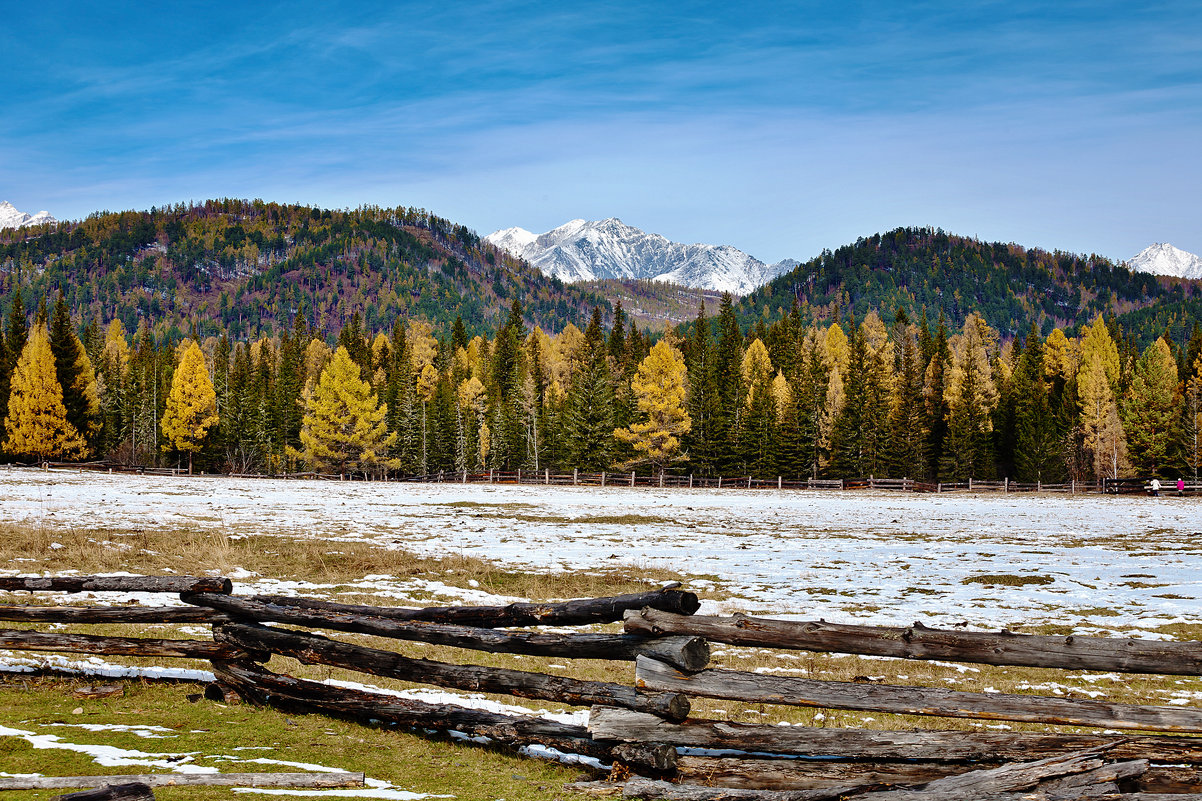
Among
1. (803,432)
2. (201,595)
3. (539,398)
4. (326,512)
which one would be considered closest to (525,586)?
(201,595)

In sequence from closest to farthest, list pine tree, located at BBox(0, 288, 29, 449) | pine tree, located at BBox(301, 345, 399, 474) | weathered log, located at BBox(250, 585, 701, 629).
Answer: weathered log, located at BBox(250, 585, 701, 629), pine tree, located at BBox(0, 288, 29, 449), pine tree, located at BBox(301, 345, 399, 474)

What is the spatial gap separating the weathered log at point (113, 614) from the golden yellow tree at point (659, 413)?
6795 cm

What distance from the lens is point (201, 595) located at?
9336mm

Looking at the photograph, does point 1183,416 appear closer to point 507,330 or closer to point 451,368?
point 507,330

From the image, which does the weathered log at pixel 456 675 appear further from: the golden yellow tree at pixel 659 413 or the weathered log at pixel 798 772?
the golden yellow tree at pixel 659 413

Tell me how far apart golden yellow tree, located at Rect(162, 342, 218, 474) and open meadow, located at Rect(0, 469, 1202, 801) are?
43561 mm

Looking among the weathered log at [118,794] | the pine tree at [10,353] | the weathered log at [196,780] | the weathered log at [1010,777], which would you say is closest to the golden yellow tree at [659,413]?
the pine tree at [10,353]

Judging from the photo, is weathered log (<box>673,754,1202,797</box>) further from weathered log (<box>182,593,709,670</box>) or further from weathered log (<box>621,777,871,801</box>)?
weathered log (<box>182,593,709,670</box>)

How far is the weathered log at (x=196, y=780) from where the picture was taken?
5.75 meters

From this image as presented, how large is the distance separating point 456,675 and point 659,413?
70581 millimetres

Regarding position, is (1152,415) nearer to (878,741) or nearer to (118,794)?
(878,741)

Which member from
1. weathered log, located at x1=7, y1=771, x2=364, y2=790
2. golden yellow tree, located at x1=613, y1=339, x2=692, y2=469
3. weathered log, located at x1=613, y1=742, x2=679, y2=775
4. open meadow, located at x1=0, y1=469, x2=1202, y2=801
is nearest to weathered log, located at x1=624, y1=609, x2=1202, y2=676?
weathered log, located at x1=613, y1=742, x2=679, y2=775

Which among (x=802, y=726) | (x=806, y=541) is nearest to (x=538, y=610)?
(x=802, y=726)

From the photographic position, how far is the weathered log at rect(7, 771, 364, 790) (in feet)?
18.9
